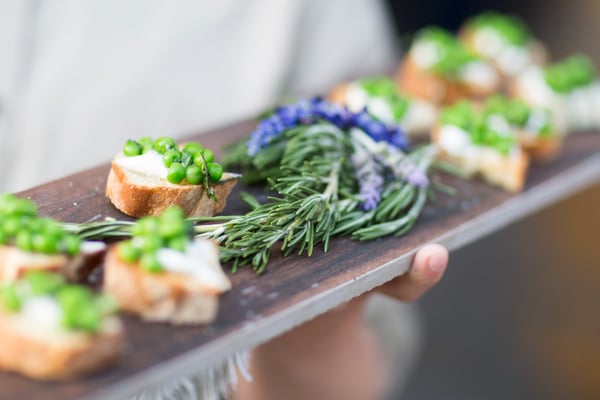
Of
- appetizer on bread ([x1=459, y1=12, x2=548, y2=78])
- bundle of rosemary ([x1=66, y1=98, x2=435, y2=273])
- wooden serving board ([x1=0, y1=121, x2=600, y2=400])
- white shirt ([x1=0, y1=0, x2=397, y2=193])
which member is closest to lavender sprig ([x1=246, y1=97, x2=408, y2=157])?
bundle of rosemary ([x1=66, y1=98, x2=435, y2=273])

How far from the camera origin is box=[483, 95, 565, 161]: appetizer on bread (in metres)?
2.25

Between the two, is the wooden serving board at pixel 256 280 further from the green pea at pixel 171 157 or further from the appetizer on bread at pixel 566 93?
the appetizer on bread at pixel 566 93

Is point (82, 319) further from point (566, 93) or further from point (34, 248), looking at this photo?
point (566, 93)

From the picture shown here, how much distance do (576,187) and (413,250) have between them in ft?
3.11

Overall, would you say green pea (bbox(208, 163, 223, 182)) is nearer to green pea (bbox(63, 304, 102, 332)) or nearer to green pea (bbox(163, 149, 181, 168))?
green pea (bbox(163, 149, 181, 168))

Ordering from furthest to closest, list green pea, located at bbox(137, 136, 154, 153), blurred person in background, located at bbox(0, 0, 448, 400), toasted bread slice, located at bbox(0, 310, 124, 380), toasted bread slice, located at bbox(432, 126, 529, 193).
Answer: blurred person in background, located at bbox(0, 0, 448, 400) → toasted bread slice, located at bbox(432, 126, 529, 193) → green pea, located at bbox(137, 136, 154, 153) → toasted bread slice, located at bbox(0, 310, 124, 380)

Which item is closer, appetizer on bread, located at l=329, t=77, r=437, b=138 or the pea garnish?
the pea garnish

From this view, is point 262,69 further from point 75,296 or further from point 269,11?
point 75,296

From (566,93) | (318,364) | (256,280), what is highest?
(256,280)

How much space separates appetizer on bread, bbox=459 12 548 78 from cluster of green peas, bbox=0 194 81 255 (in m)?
2.20

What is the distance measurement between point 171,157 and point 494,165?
3.28 feet

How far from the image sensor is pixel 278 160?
1.68 m

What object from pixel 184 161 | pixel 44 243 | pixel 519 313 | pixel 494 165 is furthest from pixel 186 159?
pixel 519 313

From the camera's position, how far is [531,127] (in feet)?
7.47
